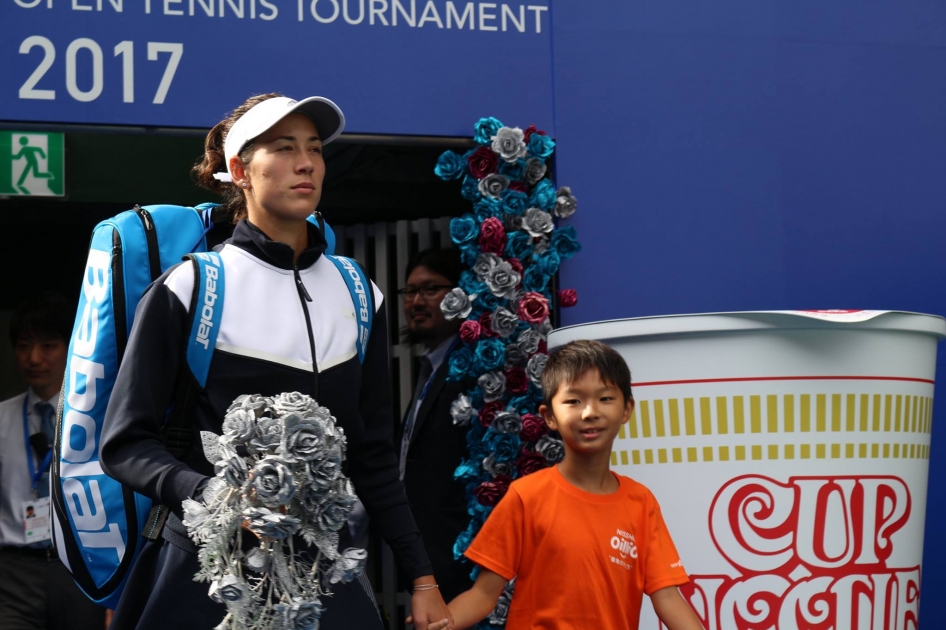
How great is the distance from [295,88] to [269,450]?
2412mm

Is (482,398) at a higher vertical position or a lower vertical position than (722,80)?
lower

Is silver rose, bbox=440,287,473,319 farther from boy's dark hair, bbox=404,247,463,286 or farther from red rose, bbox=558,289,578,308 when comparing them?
boy's dark hair, bbox=404,247,463,286

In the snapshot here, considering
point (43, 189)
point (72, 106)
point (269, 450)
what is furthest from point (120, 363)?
point (43, 189)

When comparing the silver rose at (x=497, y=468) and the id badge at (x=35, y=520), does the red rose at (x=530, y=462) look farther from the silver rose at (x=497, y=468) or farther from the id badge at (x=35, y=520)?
the id badge at (x=35, y=520)

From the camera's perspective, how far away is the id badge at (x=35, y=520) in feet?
14.8

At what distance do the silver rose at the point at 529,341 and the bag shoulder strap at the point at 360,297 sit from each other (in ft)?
5.20

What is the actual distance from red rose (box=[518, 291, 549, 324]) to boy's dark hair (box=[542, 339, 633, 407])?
961 mm

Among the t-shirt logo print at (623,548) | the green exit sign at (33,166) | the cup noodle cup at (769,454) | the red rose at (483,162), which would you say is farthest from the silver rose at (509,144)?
the green exit sign at (33,166)

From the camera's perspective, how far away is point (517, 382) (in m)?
4.23

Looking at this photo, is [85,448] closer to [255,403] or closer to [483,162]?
[255,403]

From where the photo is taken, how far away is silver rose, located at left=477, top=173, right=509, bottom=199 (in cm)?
429

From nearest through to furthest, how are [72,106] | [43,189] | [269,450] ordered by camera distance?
[269,450], [72,106], [43,189]

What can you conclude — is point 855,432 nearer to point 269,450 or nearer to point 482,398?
point 482,398

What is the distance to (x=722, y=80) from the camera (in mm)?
4566
